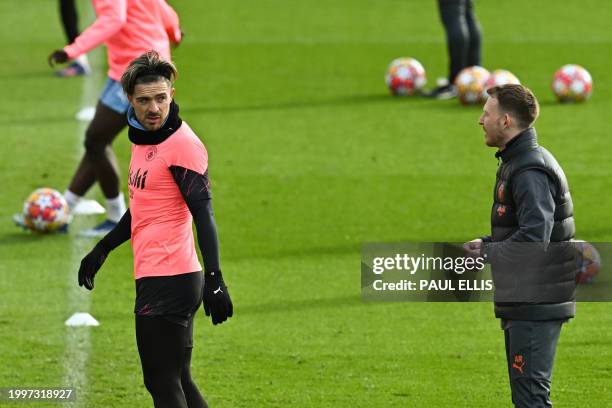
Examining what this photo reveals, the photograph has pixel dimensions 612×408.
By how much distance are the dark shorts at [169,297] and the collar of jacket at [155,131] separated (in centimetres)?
65

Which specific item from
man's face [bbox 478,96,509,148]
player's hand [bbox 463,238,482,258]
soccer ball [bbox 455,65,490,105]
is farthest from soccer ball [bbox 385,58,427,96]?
player's hand [bbox 463,238,482,258]

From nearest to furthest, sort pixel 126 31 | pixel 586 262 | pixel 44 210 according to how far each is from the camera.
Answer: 1. pixel 586 262
2. pixel 126 31
3. pixel 44 210

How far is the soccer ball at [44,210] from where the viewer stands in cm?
1248

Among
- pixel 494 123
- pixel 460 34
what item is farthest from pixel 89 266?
pixel 460 34

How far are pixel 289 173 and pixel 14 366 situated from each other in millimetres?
6246

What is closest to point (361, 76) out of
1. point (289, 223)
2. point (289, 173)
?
point (289, 173)

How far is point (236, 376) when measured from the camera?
893cm

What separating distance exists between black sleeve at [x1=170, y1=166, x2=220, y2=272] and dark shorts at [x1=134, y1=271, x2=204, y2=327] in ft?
0.60

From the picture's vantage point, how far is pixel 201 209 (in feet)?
21.8

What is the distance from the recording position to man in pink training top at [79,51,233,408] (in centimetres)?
668

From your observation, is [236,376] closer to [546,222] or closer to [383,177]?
[546,222]

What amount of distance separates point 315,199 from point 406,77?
572 centimetres

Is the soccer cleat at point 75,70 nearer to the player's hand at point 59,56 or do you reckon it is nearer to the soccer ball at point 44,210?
the soccer ball at point 44,210

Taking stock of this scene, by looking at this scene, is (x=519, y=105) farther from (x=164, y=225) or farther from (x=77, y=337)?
(x=77, y=337)
